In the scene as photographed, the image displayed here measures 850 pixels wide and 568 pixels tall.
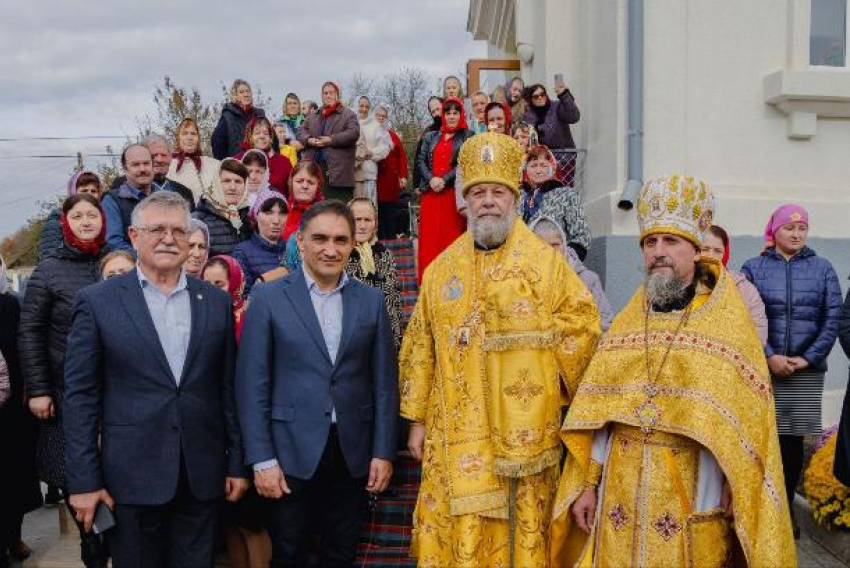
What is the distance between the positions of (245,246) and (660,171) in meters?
4.08

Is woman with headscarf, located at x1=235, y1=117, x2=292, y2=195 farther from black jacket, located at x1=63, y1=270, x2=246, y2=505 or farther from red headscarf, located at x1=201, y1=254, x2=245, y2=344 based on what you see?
black jacket, located at x1=63, y1=270, x2=246, y2=505

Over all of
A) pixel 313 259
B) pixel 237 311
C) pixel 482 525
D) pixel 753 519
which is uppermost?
pixel 313 259

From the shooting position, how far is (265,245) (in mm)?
5176

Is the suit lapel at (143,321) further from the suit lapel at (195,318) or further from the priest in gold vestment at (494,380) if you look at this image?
the priest in gold vestment at (494,380)

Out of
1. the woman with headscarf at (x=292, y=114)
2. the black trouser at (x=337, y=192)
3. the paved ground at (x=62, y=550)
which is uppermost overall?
the woman with headscarf at (x=292, y=114)

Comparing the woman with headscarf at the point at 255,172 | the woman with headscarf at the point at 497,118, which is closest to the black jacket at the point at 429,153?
the woman with headscarf at the point at 497,118

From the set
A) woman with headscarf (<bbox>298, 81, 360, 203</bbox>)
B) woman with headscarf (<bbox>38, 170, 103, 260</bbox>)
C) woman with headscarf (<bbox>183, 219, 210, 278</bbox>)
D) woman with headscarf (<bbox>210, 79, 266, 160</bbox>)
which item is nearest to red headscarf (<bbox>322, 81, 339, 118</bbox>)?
woman with headscarf (<bbox>298, 81, 360, 203</bbox>)

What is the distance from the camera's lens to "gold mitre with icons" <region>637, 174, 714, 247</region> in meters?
2.94

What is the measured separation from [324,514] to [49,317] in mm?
1836

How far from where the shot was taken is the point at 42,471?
4066 mm

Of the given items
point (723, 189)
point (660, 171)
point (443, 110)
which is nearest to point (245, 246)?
point (443, 110)

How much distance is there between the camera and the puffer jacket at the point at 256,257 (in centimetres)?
506

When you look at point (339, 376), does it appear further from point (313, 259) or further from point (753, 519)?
point (753, 519)

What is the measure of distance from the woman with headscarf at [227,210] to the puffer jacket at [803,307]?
12.3 ft
